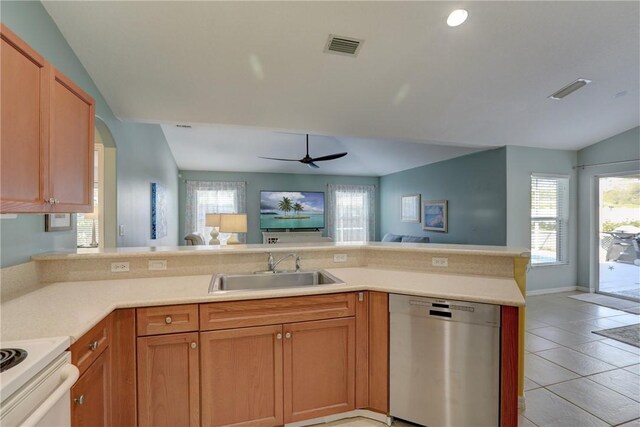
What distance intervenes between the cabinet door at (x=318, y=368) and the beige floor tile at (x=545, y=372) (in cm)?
175

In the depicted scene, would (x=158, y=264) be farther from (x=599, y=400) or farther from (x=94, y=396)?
(x=599, y=400)

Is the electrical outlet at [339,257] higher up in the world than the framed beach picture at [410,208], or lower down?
Result: lower down

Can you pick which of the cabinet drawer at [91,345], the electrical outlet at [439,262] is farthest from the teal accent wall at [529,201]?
the cabinet drawer at [91,345]

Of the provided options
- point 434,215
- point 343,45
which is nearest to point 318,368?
point 343,45

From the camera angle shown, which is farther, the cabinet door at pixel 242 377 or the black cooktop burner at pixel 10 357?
the cabinet door at pixel 242 377

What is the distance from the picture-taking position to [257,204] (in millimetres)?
7730

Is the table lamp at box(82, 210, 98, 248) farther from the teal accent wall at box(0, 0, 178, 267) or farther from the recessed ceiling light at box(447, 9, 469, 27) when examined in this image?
the recessed ceiling light at box(447, 9, 469, 27)

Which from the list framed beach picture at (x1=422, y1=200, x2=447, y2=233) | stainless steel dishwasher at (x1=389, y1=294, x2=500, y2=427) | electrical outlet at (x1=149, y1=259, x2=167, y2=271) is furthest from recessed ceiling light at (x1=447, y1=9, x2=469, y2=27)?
framed beach picture at (x1=422, y1=200, x2=447, y2=233)

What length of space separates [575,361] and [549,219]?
3.12m

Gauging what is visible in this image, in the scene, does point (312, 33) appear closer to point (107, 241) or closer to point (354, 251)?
point (354, 251)

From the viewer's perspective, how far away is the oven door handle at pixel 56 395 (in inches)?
33.8

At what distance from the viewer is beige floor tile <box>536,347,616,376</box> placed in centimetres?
266

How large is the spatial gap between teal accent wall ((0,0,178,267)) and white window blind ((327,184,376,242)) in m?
4.02

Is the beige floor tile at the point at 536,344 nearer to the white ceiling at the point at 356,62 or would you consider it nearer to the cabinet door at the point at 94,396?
the white ceiling at the point at 356,62
